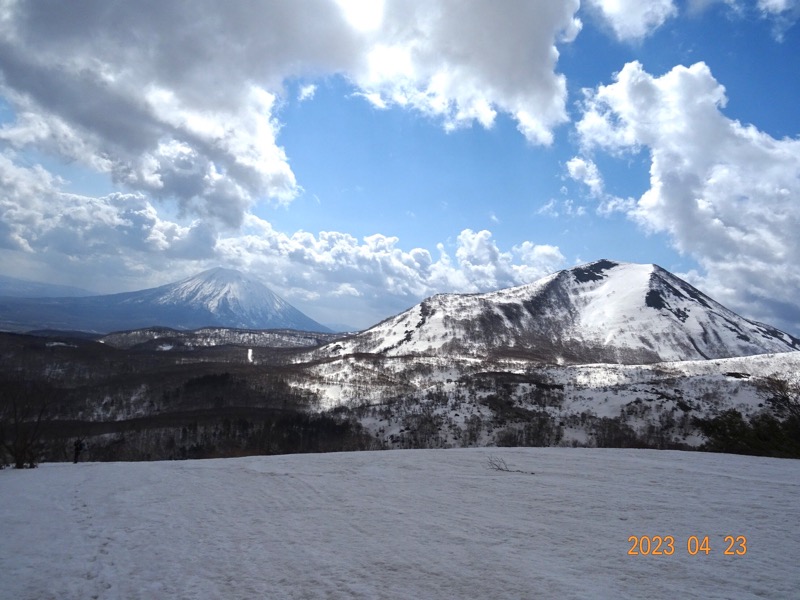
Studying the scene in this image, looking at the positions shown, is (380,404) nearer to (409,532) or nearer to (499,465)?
(499,465)

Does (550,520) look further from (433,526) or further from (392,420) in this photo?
(392,420)

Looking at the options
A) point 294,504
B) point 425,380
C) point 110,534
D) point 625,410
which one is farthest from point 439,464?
point 425,380

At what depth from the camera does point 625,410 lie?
87.2 m

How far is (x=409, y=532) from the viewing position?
9.92 m

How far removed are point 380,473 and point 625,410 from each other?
85052 mm
